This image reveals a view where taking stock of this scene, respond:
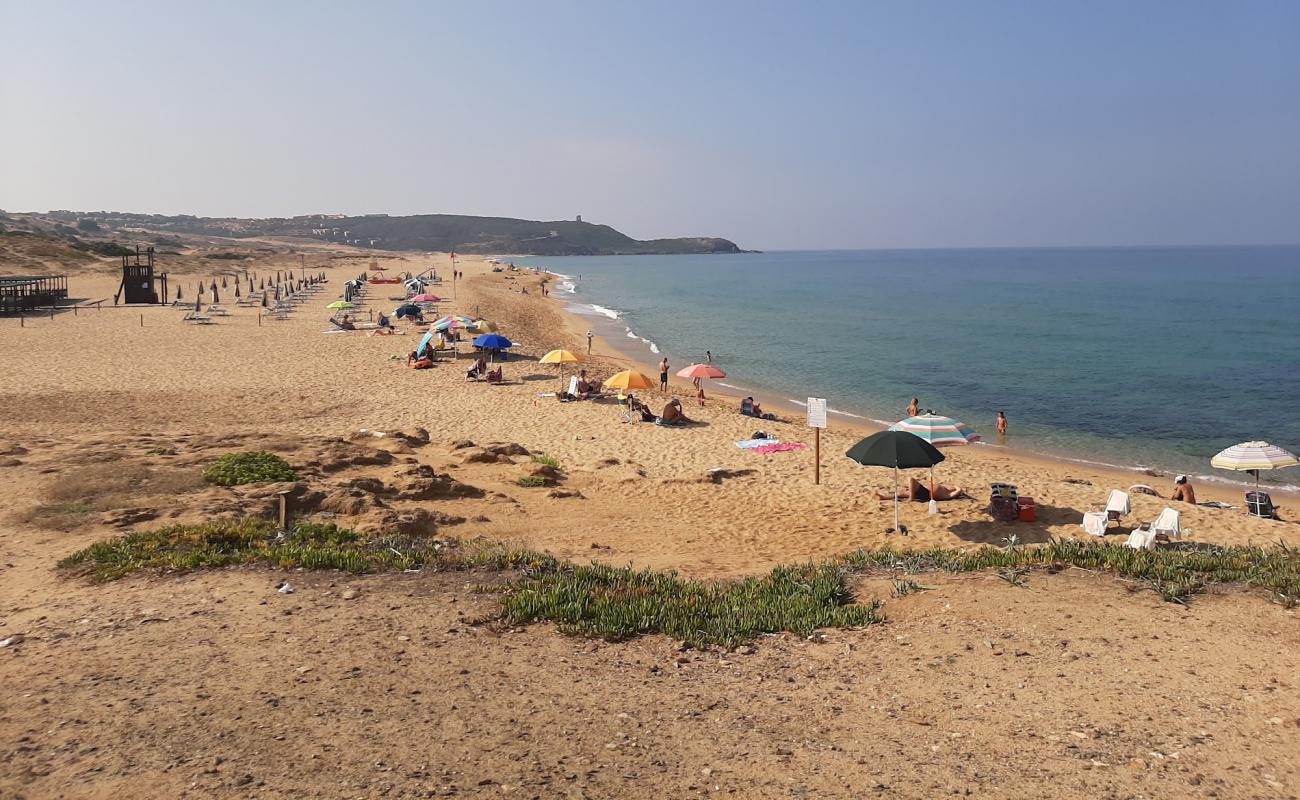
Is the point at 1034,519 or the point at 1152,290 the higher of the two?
the point at 1152,290

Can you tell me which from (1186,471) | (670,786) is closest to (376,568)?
(670,786)

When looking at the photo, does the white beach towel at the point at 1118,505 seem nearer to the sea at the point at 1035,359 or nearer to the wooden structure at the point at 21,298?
the sea at the point at 1035,359

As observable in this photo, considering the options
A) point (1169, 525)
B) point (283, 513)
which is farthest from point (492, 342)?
point (1169, 525)

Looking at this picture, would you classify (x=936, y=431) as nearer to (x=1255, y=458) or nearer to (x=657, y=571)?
(x=1255, y=458)

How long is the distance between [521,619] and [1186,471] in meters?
19.1

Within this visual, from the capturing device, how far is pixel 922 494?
45.1 ft

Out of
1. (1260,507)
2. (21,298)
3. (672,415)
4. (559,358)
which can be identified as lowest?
(1260,507)

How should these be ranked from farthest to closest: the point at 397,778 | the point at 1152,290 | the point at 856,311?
the point at 1152,290 < the point at 856,311 < the point at 397,778

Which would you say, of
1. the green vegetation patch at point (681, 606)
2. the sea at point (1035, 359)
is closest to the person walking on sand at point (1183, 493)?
the sea at point (1035, 359)

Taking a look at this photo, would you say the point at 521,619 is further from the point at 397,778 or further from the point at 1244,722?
the point at 1244,722

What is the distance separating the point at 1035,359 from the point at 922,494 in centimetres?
2769

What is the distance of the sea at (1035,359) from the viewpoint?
23.9 meters

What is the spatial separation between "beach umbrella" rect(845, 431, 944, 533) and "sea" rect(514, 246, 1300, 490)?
11570 mm

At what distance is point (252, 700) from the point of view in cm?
547
